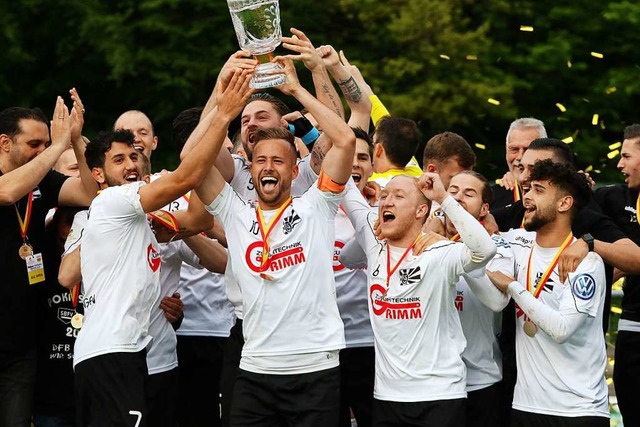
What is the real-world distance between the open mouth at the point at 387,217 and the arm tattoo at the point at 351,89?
50.3 inches

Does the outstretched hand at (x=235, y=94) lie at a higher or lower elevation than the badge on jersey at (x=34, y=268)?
higher

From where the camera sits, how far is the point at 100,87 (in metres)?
25.0

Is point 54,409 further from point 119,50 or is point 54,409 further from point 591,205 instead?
point 119,50

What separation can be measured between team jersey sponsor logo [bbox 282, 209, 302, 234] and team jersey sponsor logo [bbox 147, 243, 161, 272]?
2.72 ft

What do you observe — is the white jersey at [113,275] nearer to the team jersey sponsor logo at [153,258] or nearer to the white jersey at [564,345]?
the team jersey sponsor logo at [153,258]

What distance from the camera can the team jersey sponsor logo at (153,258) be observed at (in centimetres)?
730

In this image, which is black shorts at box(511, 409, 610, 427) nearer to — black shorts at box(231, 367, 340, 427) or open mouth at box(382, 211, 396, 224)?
black shorts at box(231, 367, 340, 427)

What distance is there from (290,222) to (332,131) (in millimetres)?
609

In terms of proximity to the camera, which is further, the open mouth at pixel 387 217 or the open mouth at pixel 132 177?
the open mouth at pixel 132 177

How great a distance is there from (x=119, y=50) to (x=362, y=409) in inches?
637

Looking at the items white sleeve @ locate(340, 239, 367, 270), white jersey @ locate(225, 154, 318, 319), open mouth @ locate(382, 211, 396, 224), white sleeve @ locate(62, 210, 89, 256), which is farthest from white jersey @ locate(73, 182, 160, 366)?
open mouth @ locate(382, 211, 396, 224)

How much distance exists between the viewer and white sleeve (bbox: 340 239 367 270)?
25.5 ft

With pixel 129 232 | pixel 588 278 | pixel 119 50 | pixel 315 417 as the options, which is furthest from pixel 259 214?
pixel 119 50

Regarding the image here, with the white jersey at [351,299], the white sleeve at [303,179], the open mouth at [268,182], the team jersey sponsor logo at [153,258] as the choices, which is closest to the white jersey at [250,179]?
the white sleeve at [303,179]
